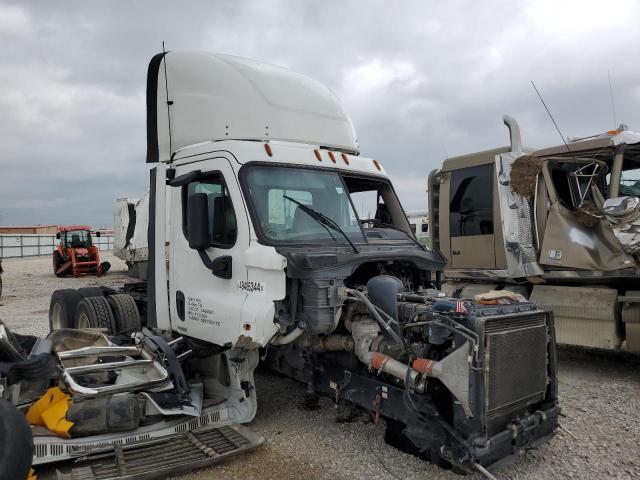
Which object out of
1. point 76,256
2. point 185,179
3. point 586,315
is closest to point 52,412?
point 185,179

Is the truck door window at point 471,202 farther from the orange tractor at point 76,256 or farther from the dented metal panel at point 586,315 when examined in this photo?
the orange tractor at point 76,256

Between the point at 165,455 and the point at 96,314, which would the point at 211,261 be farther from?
the point at 96,314

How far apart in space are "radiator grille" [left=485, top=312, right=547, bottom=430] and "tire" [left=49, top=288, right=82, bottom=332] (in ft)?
18.5

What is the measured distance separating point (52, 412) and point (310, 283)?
2305 mm

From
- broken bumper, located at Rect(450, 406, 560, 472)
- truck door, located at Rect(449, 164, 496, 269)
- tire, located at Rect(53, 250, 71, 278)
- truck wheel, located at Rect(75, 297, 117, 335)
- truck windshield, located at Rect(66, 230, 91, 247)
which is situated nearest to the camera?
broken bumper, located at Rect(450, 406, 560, 472)

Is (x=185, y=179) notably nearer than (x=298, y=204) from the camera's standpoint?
No

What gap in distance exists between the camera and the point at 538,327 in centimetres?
391

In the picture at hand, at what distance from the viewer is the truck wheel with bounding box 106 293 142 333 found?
6.55m

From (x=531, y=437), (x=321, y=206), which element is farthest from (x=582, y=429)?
(x=321, y=206)

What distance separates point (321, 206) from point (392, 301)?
3.98 ft

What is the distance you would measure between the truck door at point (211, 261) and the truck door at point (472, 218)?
15.7 feet

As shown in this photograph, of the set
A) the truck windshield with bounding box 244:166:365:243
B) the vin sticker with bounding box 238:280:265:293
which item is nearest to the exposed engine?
the vin sticker with bounding box 238:280:265:293

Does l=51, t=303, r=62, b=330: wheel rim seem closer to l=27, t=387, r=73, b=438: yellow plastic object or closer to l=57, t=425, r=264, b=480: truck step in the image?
l=27, t=387, r=73, b=438: yellow plastic object

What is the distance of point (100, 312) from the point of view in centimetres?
652
